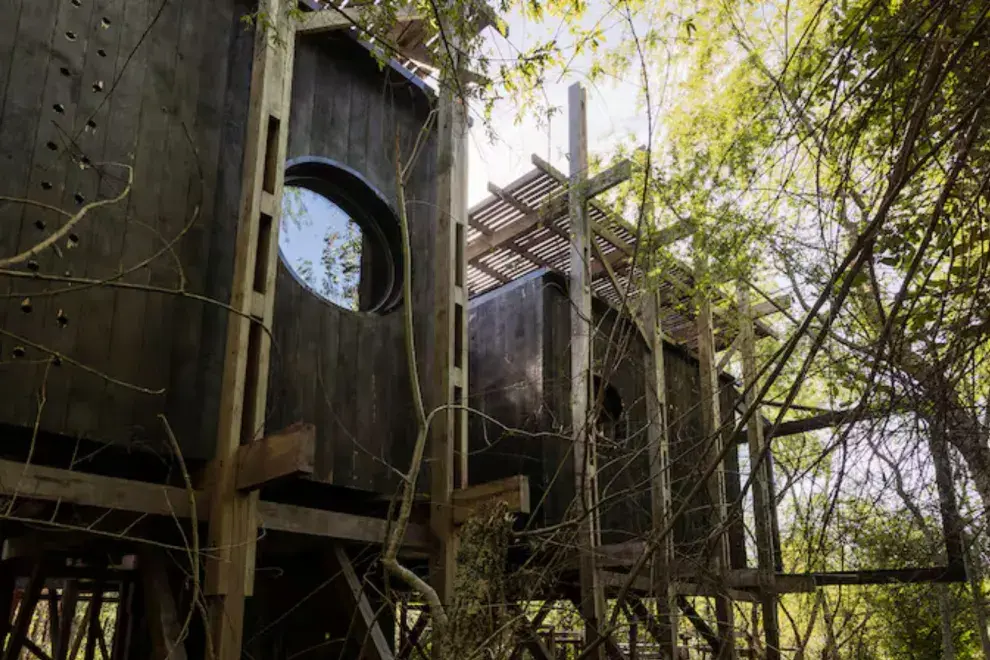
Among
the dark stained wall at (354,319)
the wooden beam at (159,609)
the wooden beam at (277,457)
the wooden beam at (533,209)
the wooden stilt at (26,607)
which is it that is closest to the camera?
the wooden beam at (277,457)

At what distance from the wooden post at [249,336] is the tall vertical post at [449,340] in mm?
1052

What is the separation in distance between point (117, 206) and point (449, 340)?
7.37ft

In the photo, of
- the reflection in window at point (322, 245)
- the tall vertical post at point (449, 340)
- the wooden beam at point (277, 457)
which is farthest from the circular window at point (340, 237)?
the wooden beam at point (277, 457)

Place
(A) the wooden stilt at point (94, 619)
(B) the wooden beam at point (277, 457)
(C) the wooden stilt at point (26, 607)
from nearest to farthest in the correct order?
1. (B) the wooden beam at point (277, 457)
2. (C) the wooden stilt at point (26, 607)
3. (A) the wooden stilt at point (94, 619)

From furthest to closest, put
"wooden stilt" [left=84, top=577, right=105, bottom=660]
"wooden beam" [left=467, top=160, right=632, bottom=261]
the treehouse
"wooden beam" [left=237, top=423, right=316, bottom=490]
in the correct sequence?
"wooden beam" [left=467, top=160, right=632, bottom=261]
"wooden stilt" [left=84, top=577, right=105, bottom=660]
the treehouse
"wooden beam" [left=237, top=423, right=316, bottom=490]

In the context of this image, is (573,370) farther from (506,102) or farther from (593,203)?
(506,102)

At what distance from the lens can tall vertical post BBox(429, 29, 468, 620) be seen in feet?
17.1

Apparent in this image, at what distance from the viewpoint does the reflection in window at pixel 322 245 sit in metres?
6.11

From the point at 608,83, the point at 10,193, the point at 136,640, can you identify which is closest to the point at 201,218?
the point at 10,193

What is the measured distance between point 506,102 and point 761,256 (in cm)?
425

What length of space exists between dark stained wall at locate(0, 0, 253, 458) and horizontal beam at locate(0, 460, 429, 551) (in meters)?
0.57

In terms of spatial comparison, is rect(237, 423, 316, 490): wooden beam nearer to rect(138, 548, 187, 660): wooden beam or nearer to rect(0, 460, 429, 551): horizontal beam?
rect(0, 460, 429, 551): horizontal beam

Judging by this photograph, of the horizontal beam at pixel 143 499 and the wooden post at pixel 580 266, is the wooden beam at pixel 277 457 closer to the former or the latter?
the horizontal beam at pixel 143 499

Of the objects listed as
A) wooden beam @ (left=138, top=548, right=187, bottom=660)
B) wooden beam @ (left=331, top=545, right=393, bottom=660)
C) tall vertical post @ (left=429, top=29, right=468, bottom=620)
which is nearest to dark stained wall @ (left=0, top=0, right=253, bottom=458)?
wooden beam @ (left=138, top=548, right=187, bottom=660)
